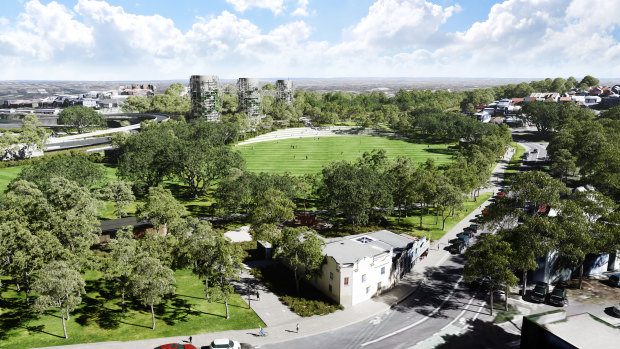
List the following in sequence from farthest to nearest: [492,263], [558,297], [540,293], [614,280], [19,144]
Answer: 1. [19,144]
2. [614,280]
3. [540,293]
4. [558,297]
5. [492,263]

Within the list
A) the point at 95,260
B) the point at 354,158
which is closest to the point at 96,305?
the point at 95,260

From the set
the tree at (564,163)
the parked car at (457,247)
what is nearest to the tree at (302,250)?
the parked car at (457,247)

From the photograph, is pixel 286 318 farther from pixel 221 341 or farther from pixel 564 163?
pixel 564 163

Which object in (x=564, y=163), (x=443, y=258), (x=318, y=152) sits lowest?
(x=443, y=258)

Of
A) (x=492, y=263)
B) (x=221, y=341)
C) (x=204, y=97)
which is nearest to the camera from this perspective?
(x=221, y=341)

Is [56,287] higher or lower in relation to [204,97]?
lower

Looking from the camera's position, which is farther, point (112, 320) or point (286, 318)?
point (286, 318)

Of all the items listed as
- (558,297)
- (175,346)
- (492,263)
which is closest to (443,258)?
(558,297)
